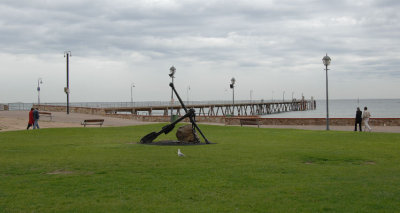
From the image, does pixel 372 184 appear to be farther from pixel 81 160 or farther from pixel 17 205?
pixel 81 160

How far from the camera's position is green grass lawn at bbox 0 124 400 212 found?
21.2ft

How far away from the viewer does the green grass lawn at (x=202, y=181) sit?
6469 mm

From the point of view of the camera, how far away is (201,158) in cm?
1174

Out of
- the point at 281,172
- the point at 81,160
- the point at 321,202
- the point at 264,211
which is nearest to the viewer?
the point at 264,211

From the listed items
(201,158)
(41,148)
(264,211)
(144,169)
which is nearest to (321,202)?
(264,211)

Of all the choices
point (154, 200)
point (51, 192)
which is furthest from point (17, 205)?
point (154, 200)

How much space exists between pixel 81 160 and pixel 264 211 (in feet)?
22.6

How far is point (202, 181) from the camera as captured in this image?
8211mm

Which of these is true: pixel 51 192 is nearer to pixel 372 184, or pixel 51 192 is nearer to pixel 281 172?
pixel 281 172

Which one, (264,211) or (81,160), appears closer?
(264,211)

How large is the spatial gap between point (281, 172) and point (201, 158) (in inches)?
122

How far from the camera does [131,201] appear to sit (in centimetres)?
674

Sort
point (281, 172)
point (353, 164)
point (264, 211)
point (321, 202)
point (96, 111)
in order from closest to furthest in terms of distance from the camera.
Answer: point (264, 211), point (321, 202), point (281, 172), point (353, 164), point (96, 111)

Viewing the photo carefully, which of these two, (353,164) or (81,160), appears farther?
(81,160)
